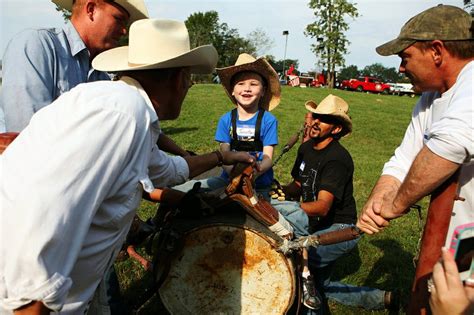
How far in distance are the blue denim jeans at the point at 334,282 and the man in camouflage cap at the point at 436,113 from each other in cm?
84

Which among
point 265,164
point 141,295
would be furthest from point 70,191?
point 265,164

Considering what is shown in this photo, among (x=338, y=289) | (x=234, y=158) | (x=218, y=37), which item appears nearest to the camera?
(x=234, y=158)

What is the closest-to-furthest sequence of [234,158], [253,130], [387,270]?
[234,158]
[253,130]
[387,270]

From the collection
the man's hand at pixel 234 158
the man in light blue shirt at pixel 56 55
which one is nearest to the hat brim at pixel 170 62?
the man in light blue shirt at pixel 56 55

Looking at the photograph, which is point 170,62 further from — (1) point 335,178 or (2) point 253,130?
(2) point 253,130

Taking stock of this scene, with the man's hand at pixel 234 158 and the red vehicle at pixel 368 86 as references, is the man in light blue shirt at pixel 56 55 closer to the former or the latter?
the man's hand at pixel 234 158

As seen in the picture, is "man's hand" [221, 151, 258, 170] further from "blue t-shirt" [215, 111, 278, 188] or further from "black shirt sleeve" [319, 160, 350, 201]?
"blue t-shirt" [215, 111, 278, 188]

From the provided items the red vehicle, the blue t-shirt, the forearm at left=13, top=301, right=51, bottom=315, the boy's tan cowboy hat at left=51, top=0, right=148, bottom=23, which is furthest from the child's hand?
the red vehicle

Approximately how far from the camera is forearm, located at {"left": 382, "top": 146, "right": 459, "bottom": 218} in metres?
2.07

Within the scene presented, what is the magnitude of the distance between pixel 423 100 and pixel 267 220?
141cm

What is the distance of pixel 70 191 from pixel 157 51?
919 mm

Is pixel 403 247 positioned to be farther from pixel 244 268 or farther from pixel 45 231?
pixel 45 231

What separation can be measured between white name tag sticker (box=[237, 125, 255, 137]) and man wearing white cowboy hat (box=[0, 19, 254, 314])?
2587 millimetres

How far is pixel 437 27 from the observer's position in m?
2.45
